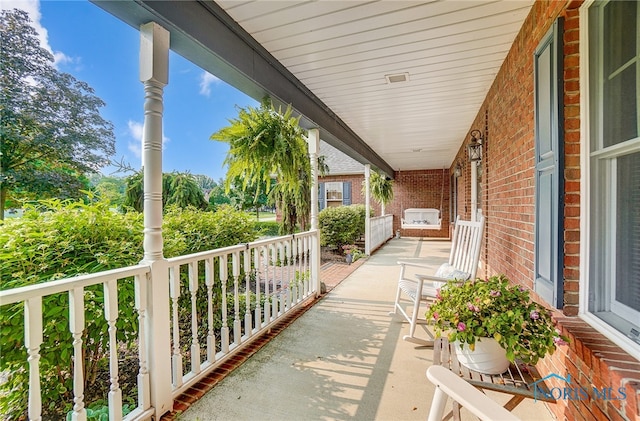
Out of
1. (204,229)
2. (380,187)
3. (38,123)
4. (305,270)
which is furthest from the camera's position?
(380,187)

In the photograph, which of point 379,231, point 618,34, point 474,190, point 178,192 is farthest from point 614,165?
point 379,231

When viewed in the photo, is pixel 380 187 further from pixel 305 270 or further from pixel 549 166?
pixel 549 166

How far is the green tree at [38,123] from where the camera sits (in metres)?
3.91

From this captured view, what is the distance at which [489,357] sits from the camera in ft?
5.46

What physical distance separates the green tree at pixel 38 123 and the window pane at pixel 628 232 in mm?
5012

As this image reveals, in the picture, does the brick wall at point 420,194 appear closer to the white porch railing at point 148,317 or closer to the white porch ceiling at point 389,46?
the white porch ceiling at point 389,46

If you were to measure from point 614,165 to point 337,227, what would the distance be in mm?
6487

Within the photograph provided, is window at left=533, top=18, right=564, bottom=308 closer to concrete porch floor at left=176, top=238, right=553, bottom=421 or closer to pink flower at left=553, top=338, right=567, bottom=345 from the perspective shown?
pink flower at left=553, top=338, right=567, bottom=345

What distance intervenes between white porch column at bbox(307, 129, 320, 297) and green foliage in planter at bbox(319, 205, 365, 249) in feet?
12.0

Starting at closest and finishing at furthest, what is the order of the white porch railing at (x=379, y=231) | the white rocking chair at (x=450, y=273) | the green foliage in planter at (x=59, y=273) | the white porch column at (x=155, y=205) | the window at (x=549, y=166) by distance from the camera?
the green foliage in planter at (x=59, y=273), the window at (x=549, y=166), the white porch column at (x=155, y=205), the white rocking chair at (x=450, y=273), the white porch railing at (x=379, y=231)

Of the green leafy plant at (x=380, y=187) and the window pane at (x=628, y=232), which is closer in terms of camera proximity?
the window pane at (x=628, y=232)

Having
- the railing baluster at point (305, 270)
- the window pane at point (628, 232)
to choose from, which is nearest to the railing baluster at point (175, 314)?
the railing baluster at point (305, 270)

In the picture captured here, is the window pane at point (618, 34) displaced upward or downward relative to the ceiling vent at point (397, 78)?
downward

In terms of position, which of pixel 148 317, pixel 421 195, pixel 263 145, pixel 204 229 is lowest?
pixel 148 317
